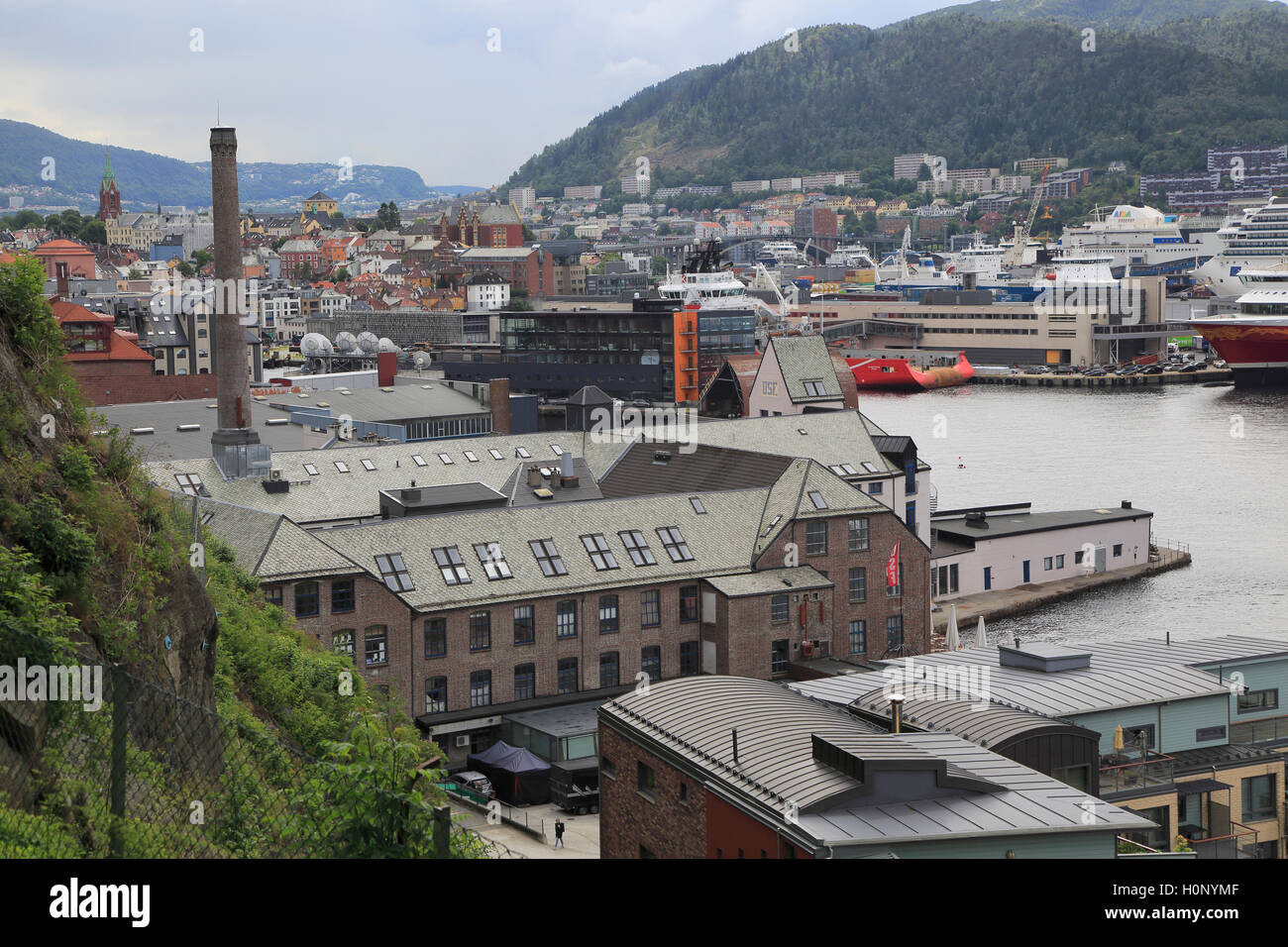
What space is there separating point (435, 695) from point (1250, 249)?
119747 millimetres

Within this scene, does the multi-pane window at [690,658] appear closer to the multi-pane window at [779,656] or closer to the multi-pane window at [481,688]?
the multi-pane window at [779,656]

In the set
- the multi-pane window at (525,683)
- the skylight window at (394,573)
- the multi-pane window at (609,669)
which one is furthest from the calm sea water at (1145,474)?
the skylight window at (394,573)

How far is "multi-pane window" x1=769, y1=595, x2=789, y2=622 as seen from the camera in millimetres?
28469

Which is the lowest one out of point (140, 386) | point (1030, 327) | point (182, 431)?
point (182, 431)

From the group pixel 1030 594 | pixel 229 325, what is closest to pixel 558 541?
pixel 229 325

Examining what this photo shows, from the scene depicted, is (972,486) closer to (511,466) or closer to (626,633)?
(511,466)

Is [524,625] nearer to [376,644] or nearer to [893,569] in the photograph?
[376,644]

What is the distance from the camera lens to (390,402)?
50344 millimetres

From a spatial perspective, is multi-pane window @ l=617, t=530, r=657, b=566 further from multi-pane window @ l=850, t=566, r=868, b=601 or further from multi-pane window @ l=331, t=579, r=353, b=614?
multi-pane window @ l=331, t=579, r=353, b=614

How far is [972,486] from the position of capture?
54250 millimetres

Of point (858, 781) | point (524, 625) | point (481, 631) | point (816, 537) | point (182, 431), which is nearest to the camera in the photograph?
point (858, 781)

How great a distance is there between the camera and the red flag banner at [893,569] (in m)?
30.4

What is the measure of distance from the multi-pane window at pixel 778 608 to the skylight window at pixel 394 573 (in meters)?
6.82
